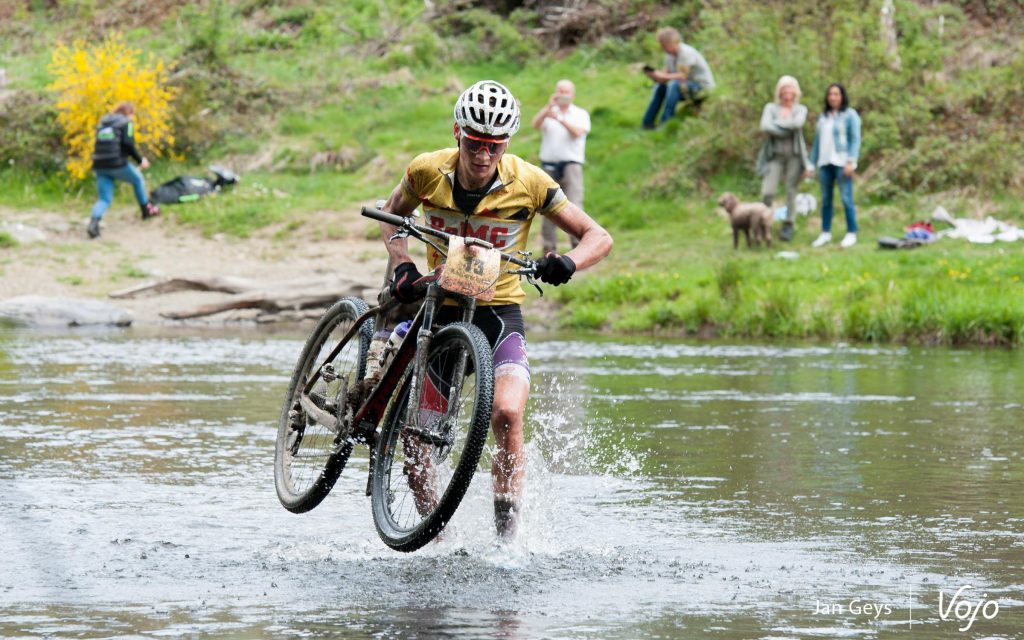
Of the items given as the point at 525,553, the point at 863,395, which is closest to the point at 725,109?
the point at 863,395

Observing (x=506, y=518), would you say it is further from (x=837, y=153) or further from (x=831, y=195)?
(x=831, y=195)

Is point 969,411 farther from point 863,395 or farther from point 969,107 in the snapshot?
point 969,107

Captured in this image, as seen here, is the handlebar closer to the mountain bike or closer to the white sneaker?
the mountain bike

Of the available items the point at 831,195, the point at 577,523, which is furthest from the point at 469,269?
the point at 831,195

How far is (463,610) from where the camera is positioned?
5.93 metres

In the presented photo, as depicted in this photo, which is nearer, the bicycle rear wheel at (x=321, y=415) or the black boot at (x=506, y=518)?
the black boot at (x=506, y=518)

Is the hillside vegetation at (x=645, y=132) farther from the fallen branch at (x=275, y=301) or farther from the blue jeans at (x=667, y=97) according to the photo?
the fallen branch at (x=275, y=301)

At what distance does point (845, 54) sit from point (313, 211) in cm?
824

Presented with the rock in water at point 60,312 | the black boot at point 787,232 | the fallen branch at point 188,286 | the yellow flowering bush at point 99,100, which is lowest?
the rock in water at point 60,312

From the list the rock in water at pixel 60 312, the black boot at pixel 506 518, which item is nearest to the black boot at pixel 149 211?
the rock in water at pixel 60 312

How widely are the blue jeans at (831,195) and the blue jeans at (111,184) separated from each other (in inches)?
397

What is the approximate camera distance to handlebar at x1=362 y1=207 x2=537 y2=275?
22.9ft

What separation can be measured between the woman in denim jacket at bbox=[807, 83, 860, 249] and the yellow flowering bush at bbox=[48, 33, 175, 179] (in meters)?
11.4

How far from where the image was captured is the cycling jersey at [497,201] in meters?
7.22
